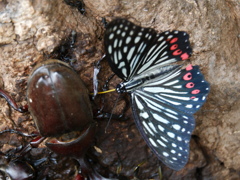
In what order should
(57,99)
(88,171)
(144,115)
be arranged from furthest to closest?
(88,171)
(144,115)
(57,99)

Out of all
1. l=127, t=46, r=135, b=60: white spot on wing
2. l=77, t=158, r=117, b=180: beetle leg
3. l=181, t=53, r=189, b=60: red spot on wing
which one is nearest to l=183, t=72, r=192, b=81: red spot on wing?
l=181, t=53, r=189, b=60: red spot on wing

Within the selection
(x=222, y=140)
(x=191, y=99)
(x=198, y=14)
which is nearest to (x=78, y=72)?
(x=191, y=99)

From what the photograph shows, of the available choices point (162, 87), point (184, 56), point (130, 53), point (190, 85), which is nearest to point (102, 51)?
point (130, 53)

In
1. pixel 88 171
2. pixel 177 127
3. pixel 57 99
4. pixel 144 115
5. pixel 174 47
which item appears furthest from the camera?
pixel 88 171

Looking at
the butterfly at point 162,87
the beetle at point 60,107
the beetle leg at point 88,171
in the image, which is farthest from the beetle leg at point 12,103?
the butterfly at point 162,87

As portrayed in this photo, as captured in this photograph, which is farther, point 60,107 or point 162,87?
point 162,87

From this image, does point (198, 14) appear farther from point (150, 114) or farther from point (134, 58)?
point (150, 114)

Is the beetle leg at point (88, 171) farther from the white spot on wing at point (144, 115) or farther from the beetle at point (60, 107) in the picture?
the white spot on wing at point (144, 115)

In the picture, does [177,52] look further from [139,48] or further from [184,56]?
[139,48]
